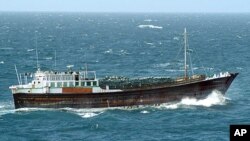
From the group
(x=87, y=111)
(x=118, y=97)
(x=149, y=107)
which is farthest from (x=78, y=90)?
(x=149, y=107)

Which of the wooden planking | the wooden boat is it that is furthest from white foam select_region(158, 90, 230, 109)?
the wooden planking

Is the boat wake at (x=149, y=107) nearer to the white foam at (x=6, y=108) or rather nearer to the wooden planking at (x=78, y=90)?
the white foam at (x=6, y=108)

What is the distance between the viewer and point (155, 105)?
3661 inches

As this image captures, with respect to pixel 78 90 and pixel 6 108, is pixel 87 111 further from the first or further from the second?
pixel 6 108

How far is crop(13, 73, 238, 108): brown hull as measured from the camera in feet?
294

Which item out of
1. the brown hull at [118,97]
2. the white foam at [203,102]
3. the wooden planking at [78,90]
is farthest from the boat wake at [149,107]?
the wooden planking at [78,90]

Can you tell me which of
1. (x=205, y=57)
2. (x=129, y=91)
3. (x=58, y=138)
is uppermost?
(x=205, y=57)

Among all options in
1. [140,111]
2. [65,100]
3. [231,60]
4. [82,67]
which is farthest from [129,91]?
[231,60]

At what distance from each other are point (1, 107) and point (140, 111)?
884 inches

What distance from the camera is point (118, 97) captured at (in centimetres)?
9144

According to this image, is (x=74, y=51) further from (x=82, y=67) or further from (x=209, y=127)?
(x=209, y=127)

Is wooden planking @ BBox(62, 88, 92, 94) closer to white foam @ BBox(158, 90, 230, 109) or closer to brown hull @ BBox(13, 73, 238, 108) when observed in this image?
brown hull @ BBox(13, 73, 238, 108)

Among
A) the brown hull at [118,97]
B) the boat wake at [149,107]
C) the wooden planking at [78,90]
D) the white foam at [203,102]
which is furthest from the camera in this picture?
the white foam at [203,102]

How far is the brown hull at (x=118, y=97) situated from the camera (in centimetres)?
8969
